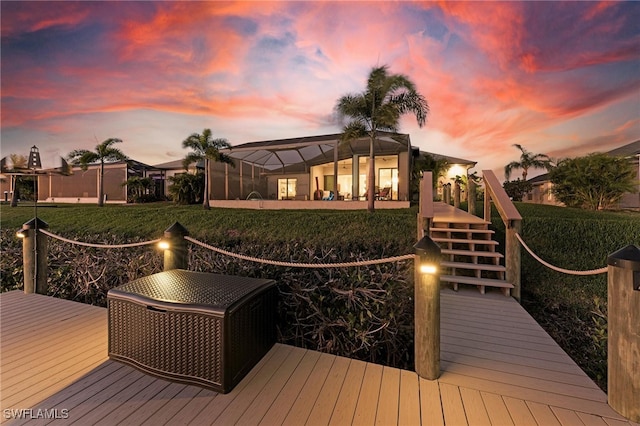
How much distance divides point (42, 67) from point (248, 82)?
655cm

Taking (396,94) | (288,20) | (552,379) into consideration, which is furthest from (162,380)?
(396,94)

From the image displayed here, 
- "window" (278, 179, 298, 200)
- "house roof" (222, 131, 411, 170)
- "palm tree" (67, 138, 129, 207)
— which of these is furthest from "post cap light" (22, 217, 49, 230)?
"palm tree" (67, 138, 129, 207)

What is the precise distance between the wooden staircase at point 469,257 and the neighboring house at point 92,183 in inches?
974

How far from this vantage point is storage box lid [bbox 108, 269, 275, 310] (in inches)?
79.5

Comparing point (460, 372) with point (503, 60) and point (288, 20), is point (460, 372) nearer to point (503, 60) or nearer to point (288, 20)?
point (288, 20)

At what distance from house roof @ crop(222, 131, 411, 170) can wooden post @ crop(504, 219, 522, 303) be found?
24.9 feet

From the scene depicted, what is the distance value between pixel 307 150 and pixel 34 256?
1189 centimetres

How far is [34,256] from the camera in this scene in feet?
13.5

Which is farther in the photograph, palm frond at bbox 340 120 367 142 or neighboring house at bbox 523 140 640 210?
neighboring house at bbox 523 140 640 210

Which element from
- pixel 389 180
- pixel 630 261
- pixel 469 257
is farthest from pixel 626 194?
pixel 630 261

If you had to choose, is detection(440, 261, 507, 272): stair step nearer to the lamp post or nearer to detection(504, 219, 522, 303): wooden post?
detection(504, 219, 522, 303): wooden post

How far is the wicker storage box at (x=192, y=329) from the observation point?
75.3 inches

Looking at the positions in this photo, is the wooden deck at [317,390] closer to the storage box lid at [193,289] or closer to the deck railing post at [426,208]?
the storage box lid at [193,289]

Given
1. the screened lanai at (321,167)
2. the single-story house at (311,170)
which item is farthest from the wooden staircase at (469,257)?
the screened lanai at (321,167)
